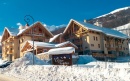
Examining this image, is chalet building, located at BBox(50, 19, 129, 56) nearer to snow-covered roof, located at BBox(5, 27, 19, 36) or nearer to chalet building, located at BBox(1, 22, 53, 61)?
chalet building, located at BBox(1, 22, 53, 61)

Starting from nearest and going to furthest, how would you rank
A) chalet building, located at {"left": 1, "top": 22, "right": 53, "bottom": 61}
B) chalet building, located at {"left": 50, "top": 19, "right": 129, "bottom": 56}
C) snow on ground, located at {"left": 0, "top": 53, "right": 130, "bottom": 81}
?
snow on ground, located at {"left": 0, "top": 53, "right": 130, "bottom": 81}, chalet building, located at {"left": 50, "top": 19, "right": 129, "bottom": 56}, chalet building, located at {"left": 1, "top": 22, "right": 53, "bottom": 61}

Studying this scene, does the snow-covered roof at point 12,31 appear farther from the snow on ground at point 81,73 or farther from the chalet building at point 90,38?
the snow on ground at point 81,73

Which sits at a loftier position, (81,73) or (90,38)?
(90,38)

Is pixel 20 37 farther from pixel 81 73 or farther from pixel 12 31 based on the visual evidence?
pixel 81 73

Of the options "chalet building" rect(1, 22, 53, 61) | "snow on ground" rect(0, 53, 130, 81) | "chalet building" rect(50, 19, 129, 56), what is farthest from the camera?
"chalet building" rect(1, 22, 53, 61)

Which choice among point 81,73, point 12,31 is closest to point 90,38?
point 12,31

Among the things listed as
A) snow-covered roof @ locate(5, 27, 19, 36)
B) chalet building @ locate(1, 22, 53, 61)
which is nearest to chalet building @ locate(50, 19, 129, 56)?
chalet building @ locate(1, 22, 53, 61)

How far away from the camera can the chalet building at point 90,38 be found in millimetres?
50250

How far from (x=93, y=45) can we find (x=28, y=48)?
15.7m

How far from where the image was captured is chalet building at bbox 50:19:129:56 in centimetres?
5025

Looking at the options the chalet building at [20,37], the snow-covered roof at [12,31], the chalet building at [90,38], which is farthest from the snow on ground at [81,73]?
the snow-covered roof at [12,31]

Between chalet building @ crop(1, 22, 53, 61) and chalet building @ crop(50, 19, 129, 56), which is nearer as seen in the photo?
chalet building @ crop(50, 19, 129, 56)

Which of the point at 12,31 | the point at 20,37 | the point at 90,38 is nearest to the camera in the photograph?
the point at 90,38

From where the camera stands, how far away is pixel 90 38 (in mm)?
50094
